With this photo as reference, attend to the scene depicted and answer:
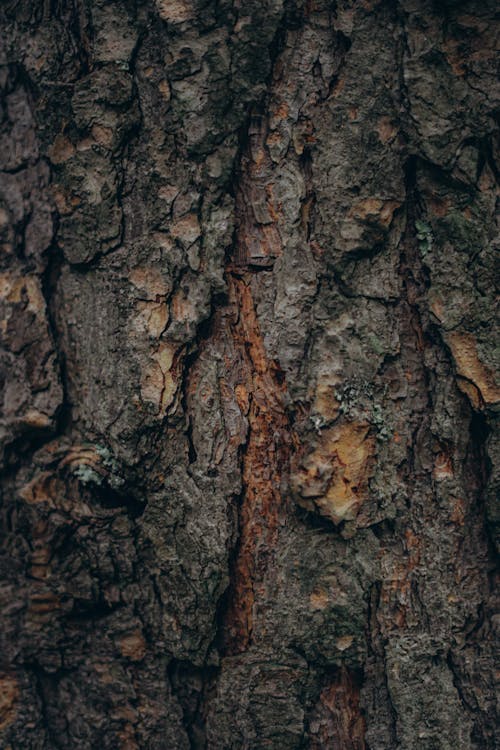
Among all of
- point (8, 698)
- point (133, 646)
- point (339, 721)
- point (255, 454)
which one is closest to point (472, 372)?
point (255, 454)

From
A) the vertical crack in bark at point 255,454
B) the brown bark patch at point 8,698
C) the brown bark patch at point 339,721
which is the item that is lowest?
the brown bark patch at point 8,698

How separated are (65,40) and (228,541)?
1.49m

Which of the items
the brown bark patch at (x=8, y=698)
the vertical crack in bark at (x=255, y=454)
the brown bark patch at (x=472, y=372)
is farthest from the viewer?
the brown bark patch at (x=8, y=698)

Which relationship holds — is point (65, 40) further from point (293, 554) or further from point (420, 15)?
point (293, 554)

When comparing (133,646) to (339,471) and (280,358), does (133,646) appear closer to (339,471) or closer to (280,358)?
(339,471)

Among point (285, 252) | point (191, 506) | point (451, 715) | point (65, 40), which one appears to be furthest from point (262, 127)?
point (451, 715)

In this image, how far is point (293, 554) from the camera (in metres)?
1.88

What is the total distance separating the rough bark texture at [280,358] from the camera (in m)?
1.80

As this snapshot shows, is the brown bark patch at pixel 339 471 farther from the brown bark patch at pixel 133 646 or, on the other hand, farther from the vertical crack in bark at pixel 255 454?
the brown bark patch at pixel 133 646

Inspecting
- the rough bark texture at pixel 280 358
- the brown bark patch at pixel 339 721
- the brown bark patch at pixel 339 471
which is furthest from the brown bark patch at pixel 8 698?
the brown bark patch at pixel 339 471

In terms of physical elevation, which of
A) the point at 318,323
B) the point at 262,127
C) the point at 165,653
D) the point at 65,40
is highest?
the point at 65,40

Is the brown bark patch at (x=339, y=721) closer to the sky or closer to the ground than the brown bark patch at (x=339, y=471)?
closer to the ground

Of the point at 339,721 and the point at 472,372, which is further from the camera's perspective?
the point at 339,721

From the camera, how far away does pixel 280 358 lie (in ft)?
6.05
